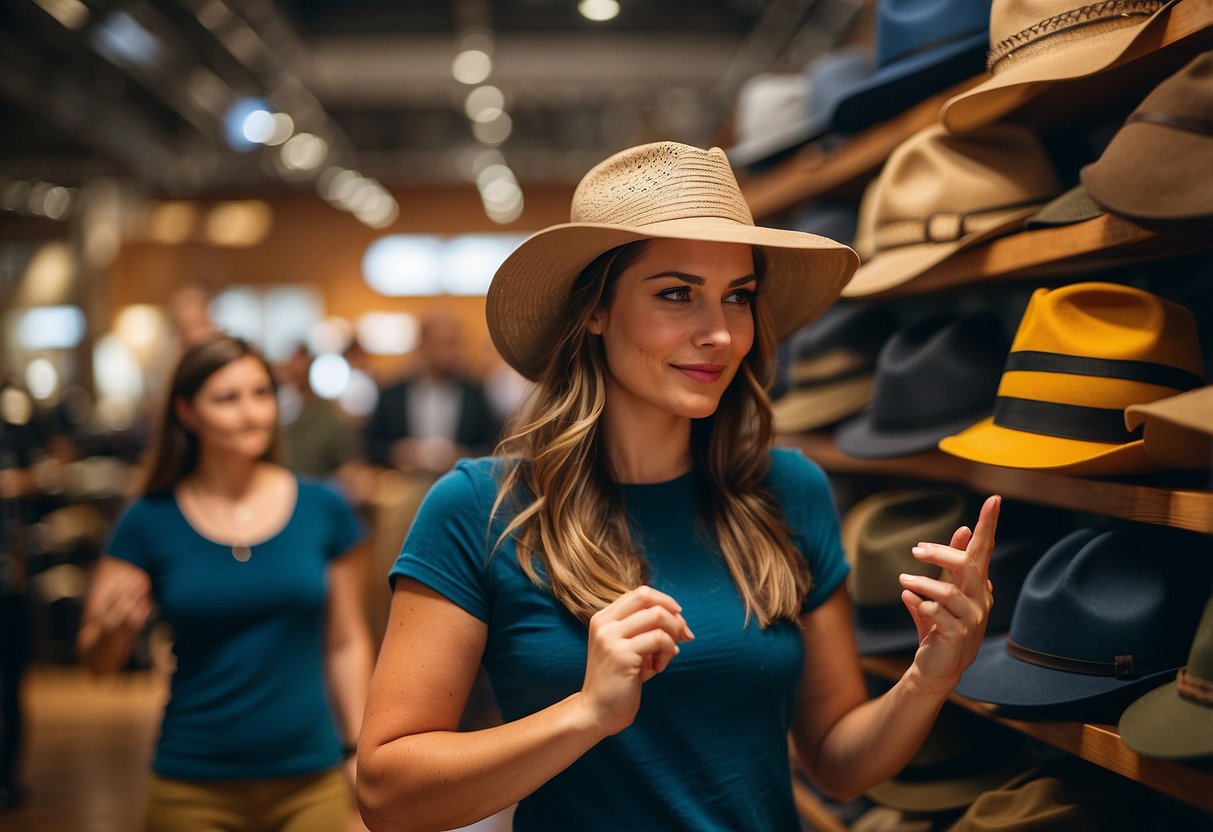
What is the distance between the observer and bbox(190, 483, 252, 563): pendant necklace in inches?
110

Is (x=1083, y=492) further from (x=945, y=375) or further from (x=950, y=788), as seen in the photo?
(x=950, y=788)

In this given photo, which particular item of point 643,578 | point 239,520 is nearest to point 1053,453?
point 643,578

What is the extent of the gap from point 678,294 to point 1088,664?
87 cm

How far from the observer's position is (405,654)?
5.33ft

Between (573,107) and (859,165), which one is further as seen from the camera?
(573,107)

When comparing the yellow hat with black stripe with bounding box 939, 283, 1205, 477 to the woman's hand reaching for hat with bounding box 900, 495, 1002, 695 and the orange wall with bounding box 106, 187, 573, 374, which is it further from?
the orange wall with bounding box 106, 187, 573, 374

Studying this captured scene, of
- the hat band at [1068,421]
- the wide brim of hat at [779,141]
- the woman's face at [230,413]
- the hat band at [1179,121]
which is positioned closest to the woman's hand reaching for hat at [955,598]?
the hat band at [1068,421]

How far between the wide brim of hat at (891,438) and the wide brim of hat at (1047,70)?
643mm

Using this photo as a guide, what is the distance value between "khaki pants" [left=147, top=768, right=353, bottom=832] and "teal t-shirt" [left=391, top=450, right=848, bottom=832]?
42.6 inches

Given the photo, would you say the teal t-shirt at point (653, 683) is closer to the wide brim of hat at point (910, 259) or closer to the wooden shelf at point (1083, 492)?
the wooden shelf at point (1083, 492)

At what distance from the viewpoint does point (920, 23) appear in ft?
7.84

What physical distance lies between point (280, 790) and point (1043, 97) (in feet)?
7.47

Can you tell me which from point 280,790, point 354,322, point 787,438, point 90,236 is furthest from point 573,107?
point 280,790

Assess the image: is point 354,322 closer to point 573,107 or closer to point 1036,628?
point 573,107
